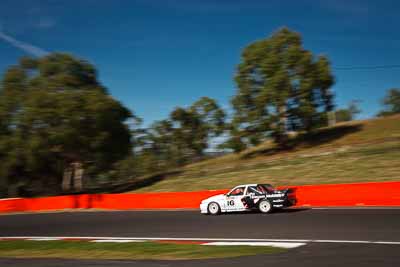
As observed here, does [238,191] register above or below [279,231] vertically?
above

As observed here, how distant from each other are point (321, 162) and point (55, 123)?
23.1m

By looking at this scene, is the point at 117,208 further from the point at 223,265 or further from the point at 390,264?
the point at 390,264

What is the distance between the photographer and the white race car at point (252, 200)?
17.7 meters

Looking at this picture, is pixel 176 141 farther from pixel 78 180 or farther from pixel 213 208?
pixel 213 208

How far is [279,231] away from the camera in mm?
12758

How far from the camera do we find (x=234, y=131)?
4778 cm

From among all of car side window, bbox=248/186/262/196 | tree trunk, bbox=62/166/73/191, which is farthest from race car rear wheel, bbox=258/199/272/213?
tree trunk, bbox=62/166/73/191

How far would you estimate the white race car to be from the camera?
17688 millimetres

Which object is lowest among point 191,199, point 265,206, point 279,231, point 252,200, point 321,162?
point 279,231

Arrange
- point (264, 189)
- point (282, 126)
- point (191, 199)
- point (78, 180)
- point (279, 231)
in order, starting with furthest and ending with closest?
point (78, 180) → point (282, 126) → point (191, 199) → point (264, 189) → point (279, 231)

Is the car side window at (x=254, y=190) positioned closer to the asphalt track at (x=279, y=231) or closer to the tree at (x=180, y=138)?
the asphalt track at (x=279, y=231)

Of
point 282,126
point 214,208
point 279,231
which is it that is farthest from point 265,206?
point 282,126

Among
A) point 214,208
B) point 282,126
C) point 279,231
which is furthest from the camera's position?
point 282,126

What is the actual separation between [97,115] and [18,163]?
8.31 metres
